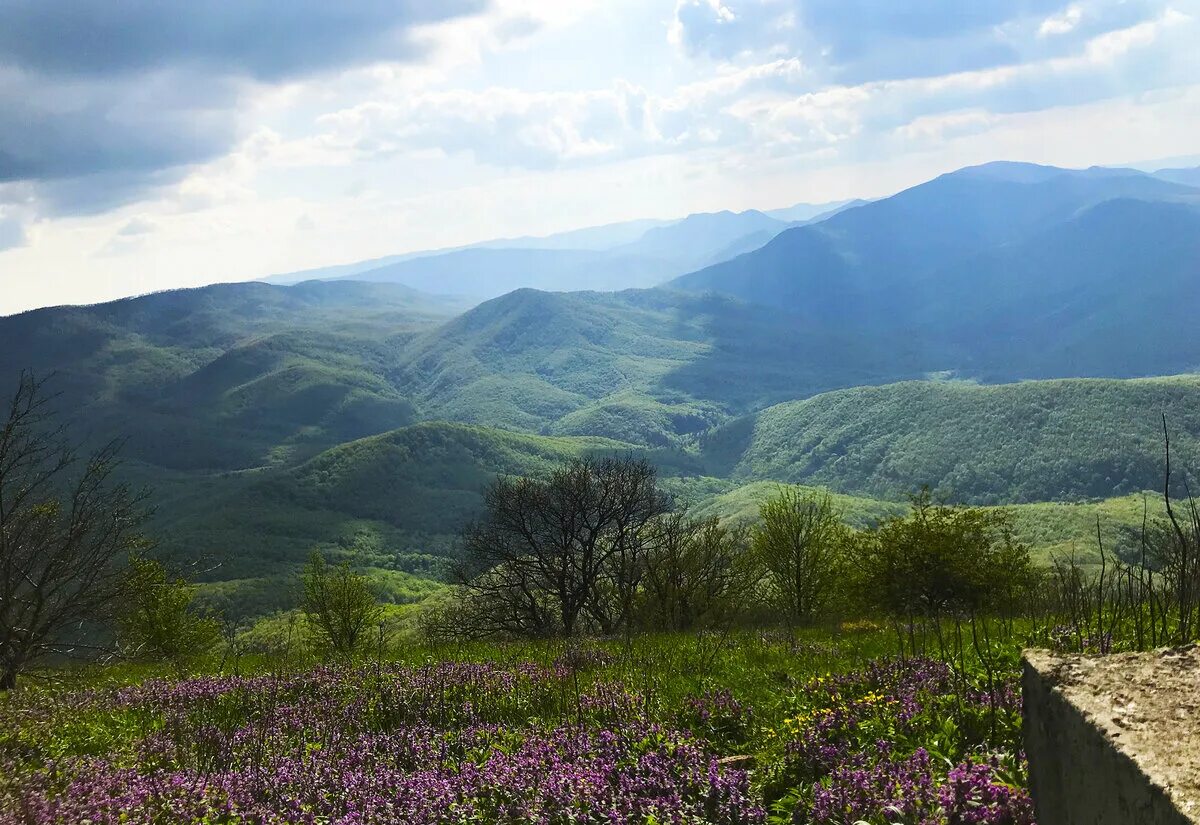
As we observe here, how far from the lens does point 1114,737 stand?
7.41 feet

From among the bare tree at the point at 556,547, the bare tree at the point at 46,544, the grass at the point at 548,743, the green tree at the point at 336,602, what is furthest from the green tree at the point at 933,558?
the green tree at the point at 336,602

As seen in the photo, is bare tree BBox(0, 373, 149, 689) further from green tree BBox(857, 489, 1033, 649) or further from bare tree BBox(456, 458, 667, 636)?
green tree BBox(857, 489, 1033, 649)

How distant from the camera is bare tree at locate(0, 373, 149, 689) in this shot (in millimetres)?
12070

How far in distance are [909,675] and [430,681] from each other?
589 cm

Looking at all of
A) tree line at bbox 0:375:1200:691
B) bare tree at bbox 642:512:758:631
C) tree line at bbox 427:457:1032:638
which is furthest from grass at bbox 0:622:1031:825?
tree line at bbox 427:457:1032:638

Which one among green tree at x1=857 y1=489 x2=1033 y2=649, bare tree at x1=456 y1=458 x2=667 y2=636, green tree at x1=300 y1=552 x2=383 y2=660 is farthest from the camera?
green tree at x1=300 y1=552 x2=383 y2=660

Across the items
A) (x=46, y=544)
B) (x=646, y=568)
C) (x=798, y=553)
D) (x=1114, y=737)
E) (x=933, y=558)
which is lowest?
(x=798, y=553)

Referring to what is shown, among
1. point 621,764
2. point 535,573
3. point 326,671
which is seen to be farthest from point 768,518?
point 621,764

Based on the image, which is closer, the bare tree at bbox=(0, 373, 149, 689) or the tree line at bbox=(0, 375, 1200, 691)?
the bare tree at bbox=(0, 373, 149, 689)

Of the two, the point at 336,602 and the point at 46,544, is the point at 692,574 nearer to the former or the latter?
the point at 336,602

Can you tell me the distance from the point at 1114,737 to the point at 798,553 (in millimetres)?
38177

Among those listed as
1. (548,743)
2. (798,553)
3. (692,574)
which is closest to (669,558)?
(692,574)

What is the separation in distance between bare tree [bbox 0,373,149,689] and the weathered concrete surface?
516 inches

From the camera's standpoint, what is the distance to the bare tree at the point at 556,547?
3597 centimetres
